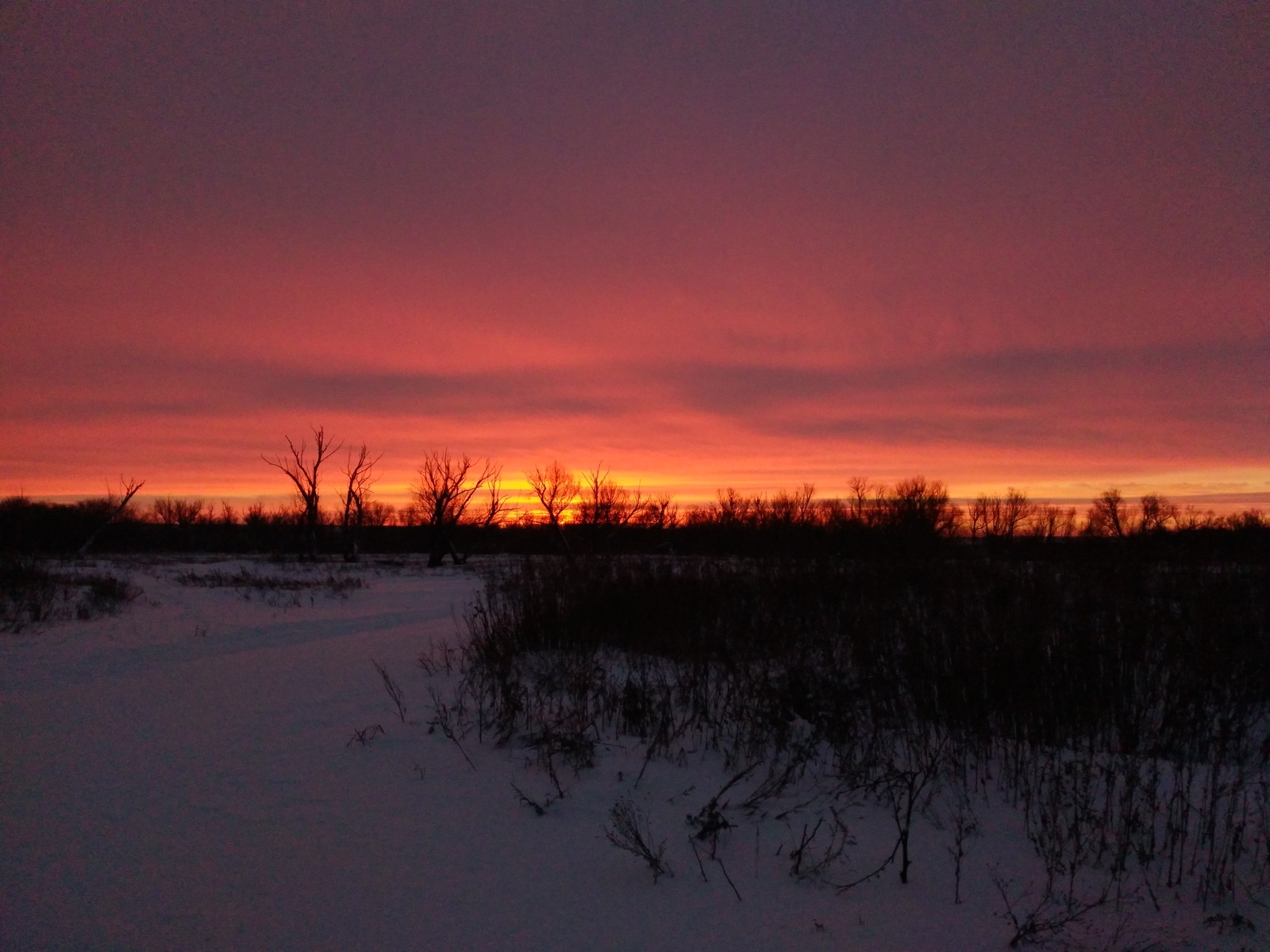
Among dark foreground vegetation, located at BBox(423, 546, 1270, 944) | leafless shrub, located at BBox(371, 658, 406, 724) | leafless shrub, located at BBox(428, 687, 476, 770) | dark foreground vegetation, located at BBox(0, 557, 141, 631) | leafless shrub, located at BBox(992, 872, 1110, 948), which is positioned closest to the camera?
leafless shrub, located at BBox(992, 872, 1110, 948)

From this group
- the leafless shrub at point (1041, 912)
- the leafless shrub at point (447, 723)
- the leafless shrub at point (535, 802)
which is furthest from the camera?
the leafless shrub at point (447, 723)

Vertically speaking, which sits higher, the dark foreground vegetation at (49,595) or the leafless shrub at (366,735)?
the dark foreground vegetation at (49,595)

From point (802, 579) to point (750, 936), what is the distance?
8.10m

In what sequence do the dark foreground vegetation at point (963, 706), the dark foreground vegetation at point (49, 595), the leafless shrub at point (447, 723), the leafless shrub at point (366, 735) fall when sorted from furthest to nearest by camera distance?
the dark foreground vegetation at point (49, 595), the leafless shrub at point (366, 735), the leafless shrub at point (447, 723), the dark foreground vegetation at point (963, 706)

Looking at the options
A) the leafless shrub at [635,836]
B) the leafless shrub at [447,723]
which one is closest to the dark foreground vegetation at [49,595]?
the leafless shrub at [447,723]

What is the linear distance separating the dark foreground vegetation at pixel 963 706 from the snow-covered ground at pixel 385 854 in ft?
0.63

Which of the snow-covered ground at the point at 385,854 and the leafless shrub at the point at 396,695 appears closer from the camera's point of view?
the snow-covered ground at the point at 385,854

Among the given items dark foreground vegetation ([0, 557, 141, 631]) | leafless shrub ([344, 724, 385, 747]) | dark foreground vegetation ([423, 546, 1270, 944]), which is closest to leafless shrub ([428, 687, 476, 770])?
dark foreground vegetation ([423, 546, 1270, 944])

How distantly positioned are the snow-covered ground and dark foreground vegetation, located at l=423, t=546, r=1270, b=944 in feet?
0.63

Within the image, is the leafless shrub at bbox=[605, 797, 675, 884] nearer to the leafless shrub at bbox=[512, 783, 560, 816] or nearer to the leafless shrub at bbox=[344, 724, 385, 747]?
the leafless shrub at bbox=[512, 783, 560, 816]

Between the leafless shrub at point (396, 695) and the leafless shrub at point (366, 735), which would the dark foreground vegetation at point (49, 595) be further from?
the leafless shrub at point (366, 735)

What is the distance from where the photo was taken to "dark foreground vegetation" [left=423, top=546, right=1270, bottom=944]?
12.7 feet

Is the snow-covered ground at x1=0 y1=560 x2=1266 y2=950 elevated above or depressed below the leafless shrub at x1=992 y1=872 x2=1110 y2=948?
below

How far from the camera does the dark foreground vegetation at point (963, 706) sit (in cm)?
386
